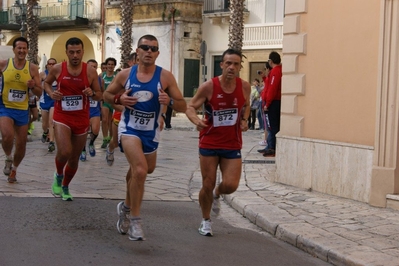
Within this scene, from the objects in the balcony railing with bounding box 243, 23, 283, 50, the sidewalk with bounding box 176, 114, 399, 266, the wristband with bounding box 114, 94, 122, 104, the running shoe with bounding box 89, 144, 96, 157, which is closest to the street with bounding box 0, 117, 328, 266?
the sidewalk with bounding box 176, 114, 399, 266

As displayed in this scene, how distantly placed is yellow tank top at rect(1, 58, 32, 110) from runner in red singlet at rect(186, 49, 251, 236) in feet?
13.1

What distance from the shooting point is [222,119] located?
7.68 m

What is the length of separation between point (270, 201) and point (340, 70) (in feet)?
7.16

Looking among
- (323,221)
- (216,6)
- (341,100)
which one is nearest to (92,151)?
(341,100)

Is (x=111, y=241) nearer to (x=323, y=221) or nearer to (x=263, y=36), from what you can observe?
(x=323, y=221)

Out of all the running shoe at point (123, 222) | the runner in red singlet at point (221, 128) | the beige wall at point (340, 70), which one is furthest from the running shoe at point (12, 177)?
the beige wall at point (340, 70)

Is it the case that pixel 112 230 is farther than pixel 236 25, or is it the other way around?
pixel 236 25

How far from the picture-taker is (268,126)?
15.3m

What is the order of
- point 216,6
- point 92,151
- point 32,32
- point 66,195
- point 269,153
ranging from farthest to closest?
1. point 32,32
2. point 216,6
3. point 269,153
4. point 92,151
5. point 66,195

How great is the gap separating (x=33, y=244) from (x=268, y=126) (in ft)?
30.0

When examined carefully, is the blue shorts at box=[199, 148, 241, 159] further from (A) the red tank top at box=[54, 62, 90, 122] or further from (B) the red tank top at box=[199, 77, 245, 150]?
(A) the red tank top at box=[54, 62, 90, 122]

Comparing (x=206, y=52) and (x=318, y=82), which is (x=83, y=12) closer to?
(x=206, y=52)

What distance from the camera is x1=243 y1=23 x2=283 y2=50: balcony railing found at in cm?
3309

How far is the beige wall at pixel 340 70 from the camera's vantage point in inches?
389
